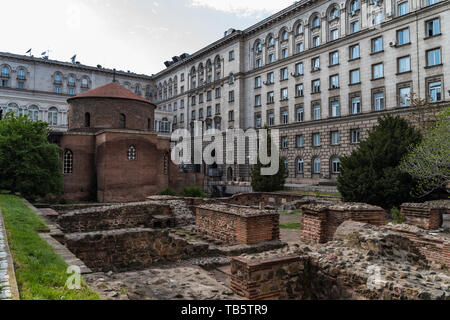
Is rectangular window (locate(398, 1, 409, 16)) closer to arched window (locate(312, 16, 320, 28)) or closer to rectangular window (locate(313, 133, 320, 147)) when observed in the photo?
arched window (locate(312, 16, 320, 28))

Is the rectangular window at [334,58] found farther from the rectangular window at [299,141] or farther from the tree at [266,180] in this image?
the tree at [266,180]

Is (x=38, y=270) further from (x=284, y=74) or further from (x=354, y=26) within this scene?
(x=284, y=74)

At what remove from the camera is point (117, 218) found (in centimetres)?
1338

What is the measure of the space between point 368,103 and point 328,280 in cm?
2787

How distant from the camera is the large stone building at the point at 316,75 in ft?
87.6

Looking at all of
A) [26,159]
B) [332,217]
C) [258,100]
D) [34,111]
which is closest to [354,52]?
[258,100]

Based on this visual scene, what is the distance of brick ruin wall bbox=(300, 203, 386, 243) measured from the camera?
8562 mm

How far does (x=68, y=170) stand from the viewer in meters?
26.8

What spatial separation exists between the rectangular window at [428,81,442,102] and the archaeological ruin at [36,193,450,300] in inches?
729

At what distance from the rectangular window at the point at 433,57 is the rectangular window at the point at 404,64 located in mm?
1445

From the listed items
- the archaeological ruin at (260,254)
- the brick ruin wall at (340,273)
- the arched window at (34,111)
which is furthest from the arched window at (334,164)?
the arched window at (34,111)

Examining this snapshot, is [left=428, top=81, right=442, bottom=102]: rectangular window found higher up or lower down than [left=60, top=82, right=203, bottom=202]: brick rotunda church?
higher up

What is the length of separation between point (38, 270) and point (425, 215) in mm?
10837

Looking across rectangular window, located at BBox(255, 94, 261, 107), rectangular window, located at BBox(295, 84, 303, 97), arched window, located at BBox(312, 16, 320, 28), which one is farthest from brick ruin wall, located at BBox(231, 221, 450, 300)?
rectangular window, located at BBox(255, 94, 261, 107)
